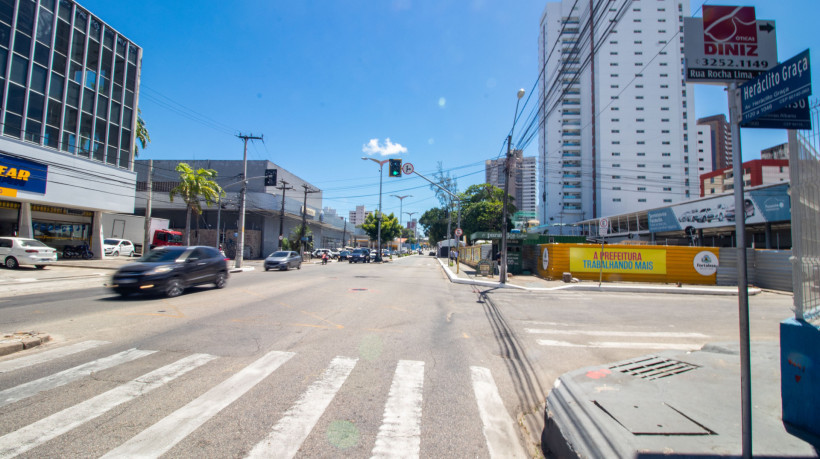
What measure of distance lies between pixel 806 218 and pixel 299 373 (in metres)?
5.55

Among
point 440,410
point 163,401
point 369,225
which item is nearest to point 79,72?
point 163,401

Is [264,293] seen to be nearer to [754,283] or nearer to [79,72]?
[754,283]

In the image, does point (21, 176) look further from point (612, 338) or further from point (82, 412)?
point (612, 338)

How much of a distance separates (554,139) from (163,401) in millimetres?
93479

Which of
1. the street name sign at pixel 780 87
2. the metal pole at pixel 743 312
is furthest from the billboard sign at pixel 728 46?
the metal pole at pixel 743 312

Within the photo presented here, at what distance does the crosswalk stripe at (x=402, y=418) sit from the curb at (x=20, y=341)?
564cm

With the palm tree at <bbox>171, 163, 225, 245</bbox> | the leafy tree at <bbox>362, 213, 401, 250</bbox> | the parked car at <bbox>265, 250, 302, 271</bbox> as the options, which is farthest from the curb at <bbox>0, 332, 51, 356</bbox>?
the leafy tree at <bbox>362, 213, 401, 250</bbox>

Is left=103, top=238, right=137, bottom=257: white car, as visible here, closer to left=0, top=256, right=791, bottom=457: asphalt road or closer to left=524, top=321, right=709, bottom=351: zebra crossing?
left=0, top=256, right=791, bottom=457: asphalt road

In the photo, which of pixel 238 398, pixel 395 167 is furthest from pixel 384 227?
pixel 238 398

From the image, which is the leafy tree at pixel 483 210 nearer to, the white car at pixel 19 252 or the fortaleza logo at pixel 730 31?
the white car at pixel 19 252

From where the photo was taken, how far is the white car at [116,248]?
103 ft

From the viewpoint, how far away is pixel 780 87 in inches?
104

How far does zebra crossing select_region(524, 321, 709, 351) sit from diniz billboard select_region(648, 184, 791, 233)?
14581 millimetres

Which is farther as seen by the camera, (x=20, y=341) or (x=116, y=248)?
(x=116, y=248)
